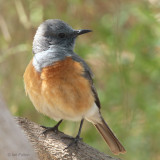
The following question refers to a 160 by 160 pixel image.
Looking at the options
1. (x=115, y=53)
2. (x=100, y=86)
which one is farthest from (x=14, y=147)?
(x=100, y=86)

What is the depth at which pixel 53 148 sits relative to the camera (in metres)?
3.95

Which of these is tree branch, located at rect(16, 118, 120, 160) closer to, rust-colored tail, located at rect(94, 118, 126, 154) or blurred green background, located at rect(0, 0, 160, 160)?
rust-colored tail, located at rect(94, 118, 126, 154)

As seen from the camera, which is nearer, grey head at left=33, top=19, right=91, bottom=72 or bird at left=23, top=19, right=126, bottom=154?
bird at left=23, top=19, right=126, bottom=154

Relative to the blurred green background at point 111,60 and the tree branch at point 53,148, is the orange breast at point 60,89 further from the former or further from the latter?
the blurred green background at point 111,60

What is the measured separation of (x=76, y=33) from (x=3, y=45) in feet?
5.81

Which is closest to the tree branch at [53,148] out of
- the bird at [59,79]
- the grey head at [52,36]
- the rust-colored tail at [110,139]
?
the bird at [59,79]

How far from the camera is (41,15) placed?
19.9ft

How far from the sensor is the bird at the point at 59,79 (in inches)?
169

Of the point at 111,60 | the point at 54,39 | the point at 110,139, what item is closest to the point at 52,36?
the point at 54,39

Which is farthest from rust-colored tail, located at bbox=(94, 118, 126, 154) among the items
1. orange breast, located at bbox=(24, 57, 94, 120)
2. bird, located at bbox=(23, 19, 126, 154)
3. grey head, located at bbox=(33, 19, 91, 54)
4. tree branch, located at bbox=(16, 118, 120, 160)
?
grey head, located at bbox=(33, 19, 91, 54)

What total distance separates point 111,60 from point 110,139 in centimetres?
113

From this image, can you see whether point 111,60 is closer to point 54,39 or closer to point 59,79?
point 54,39

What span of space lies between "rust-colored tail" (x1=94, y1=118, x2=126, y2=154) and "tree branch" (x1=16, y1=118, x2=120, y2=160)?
2.91ft

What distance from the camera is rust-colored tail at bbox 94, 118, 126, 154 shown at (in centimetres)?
505
